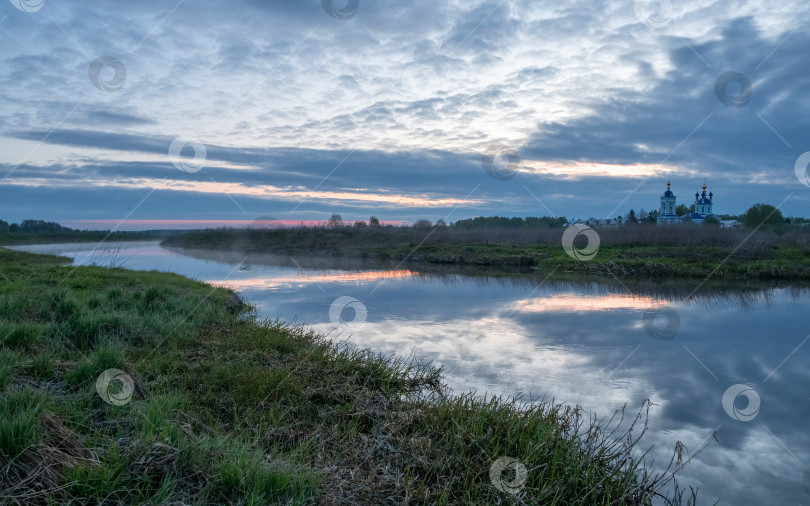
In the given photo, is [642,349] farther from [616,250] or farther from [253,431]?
[616,250]

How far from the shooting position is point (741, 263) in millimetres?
25297

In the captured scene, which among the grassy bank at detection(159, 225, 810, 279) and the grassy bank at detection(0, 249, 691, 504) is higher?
the grassy bank at detection(159, 225, 810, 279)

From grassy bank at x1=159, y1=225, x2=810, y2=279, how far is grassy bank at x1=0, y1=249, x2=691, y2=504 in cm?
2285

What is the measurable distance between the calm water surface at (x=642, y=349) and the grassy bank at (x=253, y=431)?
0.90 m

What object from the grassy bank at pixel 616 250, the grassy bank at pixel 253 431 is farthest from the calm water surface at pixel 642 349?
the grassy bank at pixel 616 250

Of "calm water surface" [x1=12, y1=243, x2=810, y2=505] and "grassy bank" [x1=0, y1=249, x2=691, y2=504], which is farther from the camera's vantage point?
"calm water surface" [x1=12, y1=243, x2=810, y2=505]

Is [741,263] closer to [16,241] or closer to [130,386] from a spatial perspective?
[130,386]

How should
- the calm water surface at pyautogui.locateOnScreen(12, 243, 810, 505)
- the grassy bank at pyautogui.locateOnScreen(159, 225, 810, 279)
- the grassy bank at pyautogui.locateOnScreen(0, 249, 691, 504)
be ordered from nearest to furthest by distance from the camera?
the grassy bank at pyautogui.locateOnScreen(0, 249, 691, 504) < the calm water surface at pyautogui.locateOnScreen(12, 243, 810, 505) < the grassy bank at pyautogui.locateOnScreen(159, 225, 810, 279)

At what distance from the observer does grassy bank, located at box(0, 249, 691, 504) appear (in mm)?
3092

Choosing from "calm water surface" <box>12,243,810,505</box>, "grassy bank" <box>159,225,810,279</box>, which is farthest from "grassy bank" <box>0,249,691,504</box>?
"grassy bank" <box>159,225,810,279</box>

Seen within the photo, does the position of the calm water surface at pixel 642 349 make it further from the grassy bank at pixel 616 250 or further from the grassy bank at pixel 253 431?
the grassy bank at pixel 616 250

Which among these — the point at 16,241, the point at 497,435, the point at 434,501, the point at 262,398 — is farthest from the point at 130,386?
the point at 16,241

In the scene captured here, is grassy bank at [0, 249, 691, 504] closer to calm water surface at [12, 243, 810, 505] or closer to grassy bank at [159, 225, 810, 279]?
calm water surface at [12, 243, 810, 505]

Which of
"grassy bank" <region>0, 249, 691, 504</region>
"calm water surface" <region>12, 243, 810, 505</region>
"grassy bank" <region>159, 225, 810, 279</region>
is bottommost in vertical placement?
"grassy bank" <region>0, 249, 691, 504</region>
